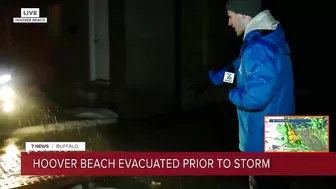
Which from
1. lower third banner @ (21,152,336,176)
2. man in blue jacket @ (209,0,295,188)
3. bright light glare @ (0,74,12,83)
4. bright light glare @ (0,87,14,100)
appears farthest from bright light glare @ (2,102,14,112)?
man in blue jacket @ (209,0,295,188)

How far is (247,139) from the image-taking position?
11.4ft

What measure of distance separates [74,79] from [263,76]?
7.37ft

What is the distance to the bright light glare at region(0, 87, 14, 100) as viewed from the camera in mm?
4367

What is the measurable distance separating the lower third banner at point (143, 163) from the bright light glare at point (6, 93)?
0.66 m

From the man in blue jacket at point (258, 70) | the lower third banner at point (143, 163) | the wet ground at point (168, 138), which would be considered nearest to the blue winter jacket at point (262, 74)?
the man in blue jacket at point (258, 70)

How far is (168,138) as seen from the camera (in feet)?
15.9

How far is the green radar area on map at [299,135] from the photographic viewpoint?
365 centimetres

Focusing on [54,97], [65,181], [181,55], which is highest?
[181,55]

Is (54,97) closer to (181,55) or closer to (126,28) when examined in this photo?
(126,28)

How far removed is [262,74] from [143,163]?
124 cm

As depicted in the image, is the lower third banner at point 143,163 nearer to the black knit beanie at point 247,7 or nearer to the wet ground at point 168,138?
the wet ground at point 168,138

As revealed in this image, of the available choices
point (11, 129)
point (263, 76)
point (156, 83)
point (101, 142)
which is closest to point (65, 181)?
point (101, 142)

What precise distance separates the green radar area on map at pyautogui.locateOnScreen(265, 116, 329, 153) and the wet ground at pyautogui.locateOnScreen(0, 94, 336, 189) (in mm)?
584

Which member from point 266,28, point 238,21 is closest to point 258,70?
point 266,28
